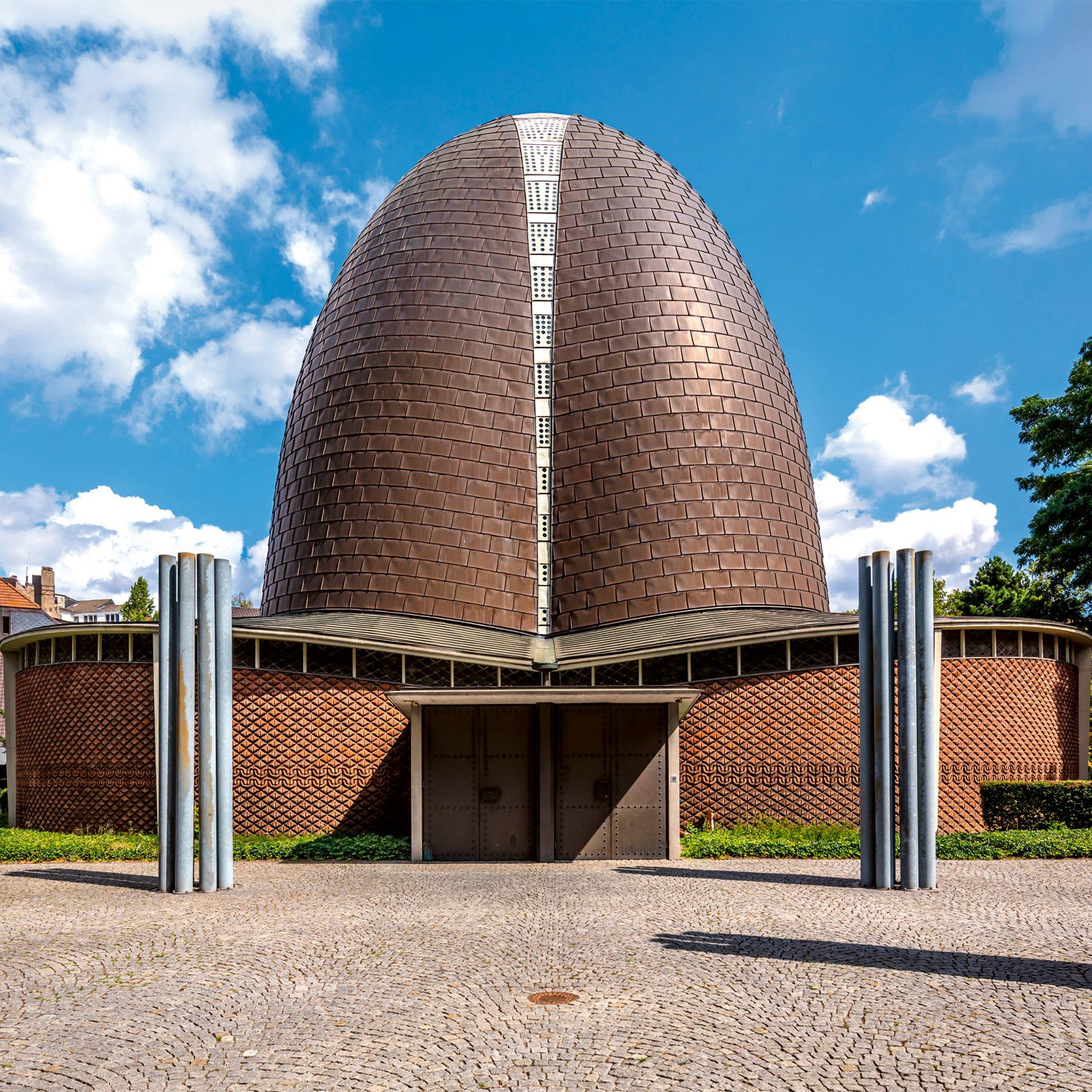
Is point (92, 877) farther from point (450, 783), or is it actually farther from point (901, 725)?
point (901, 725)

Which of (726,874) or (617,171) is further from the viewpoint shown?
(617,171)

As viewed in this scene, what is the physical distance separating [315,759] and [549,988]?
11658 mm

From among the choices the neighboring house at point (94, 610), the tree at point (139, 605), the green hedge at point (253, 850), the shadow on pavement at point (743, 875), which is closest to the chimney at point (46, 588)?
the tree at point (139, 605)

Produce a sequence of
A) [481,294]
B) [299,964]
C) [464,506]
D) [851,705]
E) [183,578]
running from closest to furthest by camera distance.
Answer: [299,964], [183,578], [851,705], [464,506], [481,294]

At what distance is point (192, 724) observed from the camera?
1239cm

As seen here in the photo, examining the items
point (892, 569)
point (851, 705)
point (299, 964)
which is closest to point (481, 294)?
point (851, 705)

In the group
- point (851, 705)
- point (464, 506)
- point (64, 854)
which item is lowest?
point (64, 854)

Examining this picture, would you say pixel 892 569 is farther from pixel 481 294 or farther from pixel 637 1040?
pixel 481 294

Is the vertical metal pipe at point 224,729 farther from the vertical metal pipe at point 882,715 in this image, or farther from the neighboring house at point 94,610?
the neighboring house at point 94,610

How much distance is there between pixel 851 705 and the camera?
18188 millimetres

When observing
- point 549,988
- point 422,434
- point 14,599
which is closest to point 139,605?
point 14,599

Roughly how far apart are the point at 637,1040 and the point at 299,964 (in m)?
3.37

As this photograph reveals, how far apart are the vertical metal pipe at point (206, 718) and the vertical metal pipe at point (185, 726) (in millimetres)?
109

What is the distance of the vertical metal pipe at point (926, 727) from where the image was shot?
481 inches
